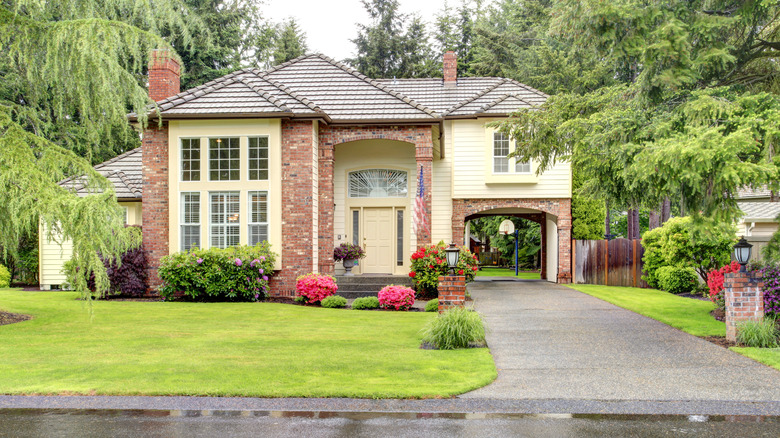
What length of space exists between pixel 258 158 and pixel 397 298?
518 centimetres

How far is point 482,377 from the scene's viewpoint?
725 centimetres

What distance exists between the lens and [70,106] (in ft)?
37.9

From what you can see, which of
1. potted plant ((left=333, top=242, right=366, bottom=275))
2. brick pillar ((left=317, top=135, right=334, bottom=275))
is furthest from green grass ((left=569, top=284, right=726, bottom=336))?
brick pillar ((left=317, top=135, right=334, bottom=275))

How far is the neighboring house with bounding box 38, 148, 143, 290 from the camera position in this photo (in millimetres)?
18998

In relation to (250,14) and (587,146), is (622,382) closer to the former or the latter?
(587,146)

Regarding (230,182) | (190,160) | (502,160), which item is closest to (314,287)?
(230,182)

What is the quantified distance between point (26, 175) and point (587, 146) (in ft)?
29.2

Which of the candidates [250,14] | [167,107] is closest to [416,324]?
[167,107]

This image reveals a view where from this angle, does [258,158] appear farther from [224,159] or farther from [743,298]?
[743,298]

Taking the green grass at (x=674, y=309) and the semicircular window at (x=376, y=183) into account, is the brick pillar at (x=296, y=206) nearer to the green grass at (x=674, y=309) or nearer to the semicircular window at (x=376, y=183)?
the semicircular window at (x=376, y=183)

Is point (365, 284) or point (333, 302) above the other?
point (365, 284)

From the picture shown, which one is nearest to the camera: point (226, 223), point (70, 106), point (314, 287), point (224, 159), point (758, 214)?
point (70, 106)

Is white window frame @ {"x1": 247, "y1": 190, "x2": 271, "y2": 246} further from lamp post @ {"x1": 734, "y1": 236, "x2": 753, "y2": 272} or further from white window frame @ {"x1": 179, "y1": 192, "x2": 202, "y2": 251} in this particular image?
lamp post @ {"x1": 734, "y1": 236, "x2": 753, "y2": 272}

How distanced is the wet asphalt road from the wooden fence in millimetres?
15722
